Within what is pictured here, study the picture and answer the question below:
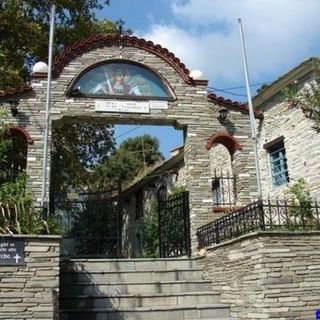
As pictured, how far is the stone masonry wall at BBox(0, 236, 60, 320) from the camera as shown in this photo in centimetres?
723

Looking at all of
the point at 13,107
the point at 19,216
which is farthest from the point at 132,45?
the point at 19,216

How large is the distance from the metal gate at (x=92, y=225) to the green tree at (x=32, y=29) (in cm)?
485

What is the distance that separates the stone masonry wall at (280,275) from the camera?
7594mm

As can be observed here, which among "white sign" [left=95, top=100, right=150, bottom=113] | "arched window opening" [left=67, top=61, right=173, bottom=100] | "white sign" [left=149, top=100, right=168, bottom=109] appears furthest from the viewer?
"white sign" [left=149, top=100, right=168, bottom=109]

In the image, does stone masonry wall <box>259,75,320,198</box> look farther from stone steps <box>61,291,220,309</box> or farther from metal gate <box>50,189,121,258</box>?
metal gate <box>50,189,121,258</box>

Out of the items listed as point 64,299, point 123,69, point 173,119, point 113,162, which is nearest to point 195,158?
point 173,119

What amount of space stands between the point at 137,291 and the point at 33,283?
237cm

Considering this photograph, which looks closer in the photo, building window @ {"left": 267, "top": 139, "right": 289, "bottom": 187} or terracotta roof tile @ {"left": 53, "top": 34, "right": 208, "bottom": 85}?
terracotta roof tile @ {"left": 53, "top": 34, "right": 208, "bottom": 85}

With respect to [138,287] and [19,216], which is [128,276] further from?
[19,216]

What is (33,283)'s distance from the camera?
24.2ft

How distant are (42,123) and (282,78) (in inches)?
243

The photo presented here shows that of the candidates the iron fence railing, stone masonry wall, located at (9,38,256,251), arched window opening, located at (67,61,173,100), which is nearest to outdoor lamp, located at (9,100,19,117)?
stone masonry wall, located at (9,38,256,251)

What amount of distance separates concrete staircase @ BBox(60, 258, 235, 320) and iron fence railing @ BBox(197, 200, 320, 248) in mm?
1134

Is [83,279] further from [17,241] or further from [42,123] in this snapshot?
[42,123]
